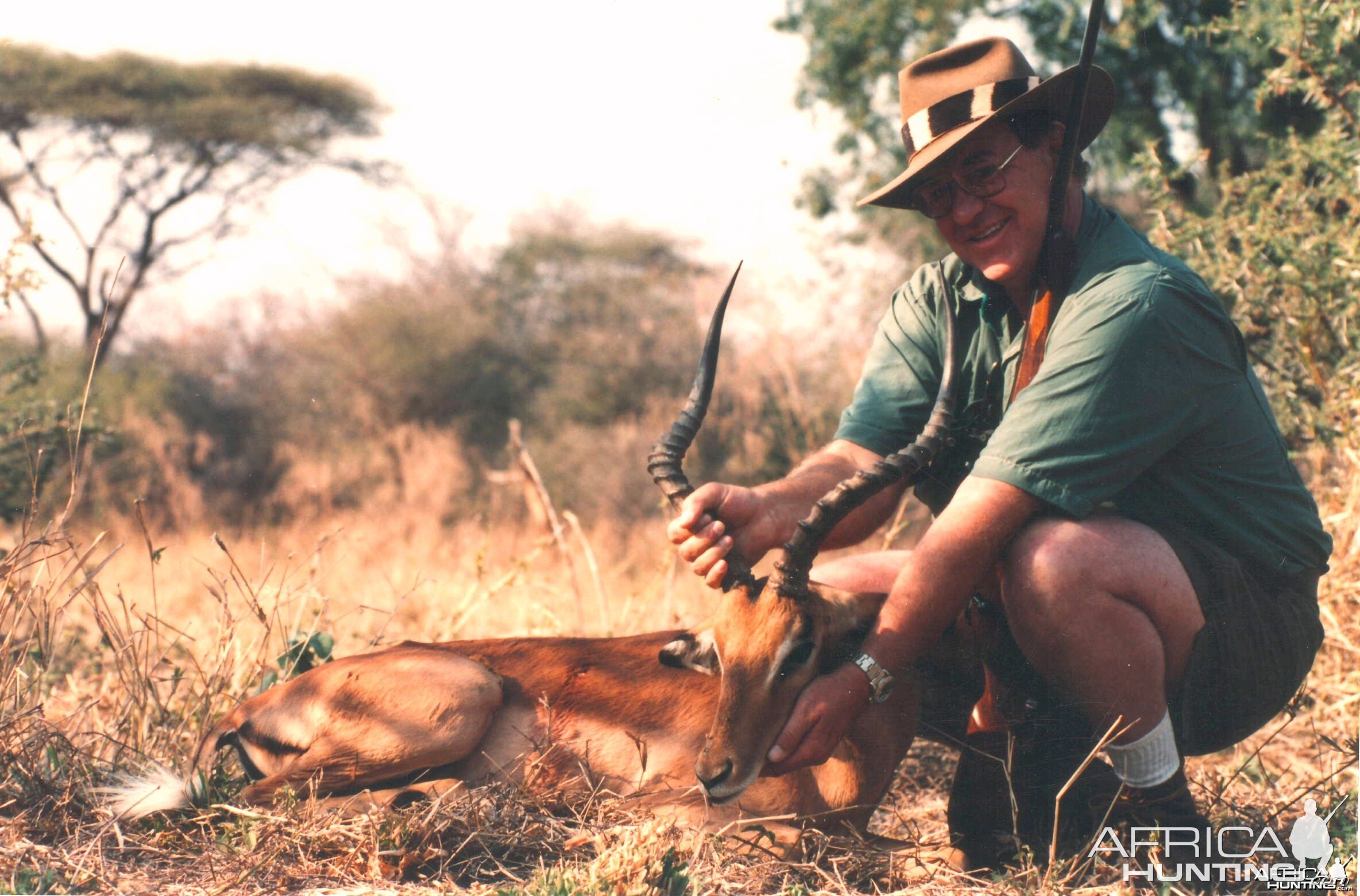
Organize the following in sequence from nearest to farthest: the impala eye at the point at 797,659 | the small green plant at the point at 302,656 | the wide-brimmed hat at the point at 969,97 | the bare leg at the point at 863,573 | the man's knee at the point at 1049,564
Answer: the man's knee at the point at 1049,564
the impala eye at the point at 797,659
the wide-brimmed hat at the point at 969,97
the bare leg at the point at 863,573
the small green plant at the point at 302,656

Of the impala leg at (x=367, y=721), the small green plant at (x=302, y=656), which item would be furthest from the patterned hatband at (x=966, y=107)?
the small green plant at (x=302, y=656)

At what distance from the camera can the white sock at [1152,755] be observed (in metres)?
3.36

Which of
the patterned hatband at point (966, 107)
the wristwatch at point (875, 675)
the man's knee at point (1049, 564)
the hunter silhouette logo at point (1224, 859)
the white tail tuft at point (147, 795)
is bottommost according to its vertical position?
the hunter silhouette logo at point (1224, 859)

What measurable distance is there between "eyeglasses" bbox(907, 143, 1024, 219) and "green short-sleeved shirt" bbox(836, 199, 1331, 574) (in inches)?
10.9

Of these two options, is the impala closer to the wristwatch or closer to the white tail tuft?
the white tail tuft

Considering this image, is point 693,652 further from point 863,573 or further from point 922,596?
point 922,596

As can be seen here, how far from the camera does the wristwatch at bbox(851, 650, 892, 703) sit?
→ 3314 millimetres

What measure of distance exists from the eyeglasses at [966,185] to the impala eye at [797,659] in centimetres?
143

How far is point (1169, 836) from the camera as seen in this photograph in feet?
11.0

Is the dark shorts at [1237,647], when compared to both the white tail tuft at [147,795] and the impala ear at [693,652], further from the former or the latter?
the white tail tuft at [147,795]

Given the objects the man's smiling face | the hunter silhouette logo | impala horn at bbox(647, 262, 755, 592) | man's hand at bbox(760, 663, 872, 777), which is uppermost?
the man's smiling face

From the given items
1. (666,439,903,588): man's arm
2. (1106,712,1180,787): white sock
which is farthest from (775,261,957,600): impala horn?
(1106,712,1180,787): white sock

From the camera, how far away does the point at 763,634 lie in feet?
11.4

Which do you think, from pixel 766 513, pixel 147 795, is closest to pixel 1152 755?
pixel 766 513
